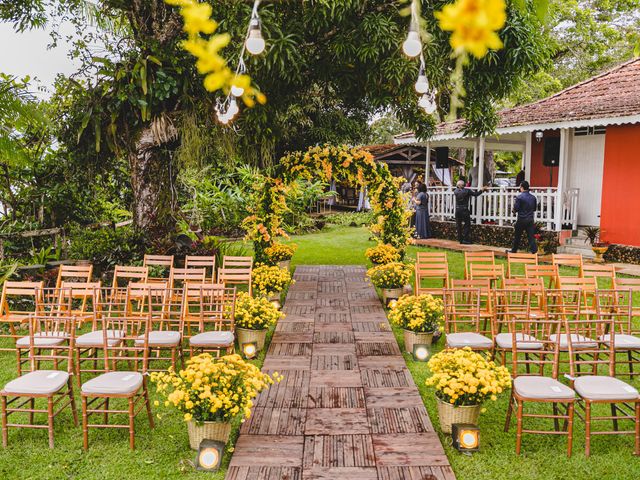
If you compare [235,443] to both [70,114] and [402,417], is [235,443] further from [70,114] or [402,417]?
[70,114]

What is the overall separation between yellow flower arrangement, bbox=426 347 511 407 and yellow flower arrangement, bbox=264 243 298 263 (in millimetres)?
6056

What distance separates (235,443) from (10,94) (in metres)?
6.04

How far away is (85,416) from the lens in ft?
15.1

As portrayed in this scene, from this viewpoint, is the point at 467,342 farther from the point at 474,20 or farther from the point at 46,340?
the point at 474,20

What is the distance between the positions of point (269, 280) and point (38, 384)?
4.82 m

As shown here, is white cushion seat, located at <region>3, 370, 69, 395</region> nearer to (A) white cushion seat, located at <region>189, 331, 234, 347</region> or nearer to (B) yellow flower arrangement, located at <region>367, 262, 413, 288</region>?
(A) white cushion seat, located at <region>189, 331, 234, 347</region>

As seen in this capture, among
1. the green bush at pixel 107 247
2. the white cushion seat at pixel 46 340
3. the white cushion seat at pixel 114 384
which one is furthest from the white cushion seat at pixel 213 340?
the green bush at pixel 107 247

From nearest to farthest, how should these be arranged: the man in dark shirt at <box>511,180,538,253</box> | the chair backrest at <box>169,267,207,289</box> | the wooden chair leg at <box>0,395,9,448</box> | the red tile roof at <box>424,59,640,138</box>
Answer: the wooden chair leg at <box>0,395,9,448</box>, the chair backrest at <box>169,267,207,289</box>, the man in dark shirt at <box>511,180,538,253</box>, the red tile roof at <box>424,59,640,138</box>

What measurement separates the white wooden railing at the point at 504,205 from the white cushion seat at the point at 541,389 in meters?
10.3

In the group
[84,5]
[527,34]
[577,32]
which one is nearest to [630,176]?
[527,34]

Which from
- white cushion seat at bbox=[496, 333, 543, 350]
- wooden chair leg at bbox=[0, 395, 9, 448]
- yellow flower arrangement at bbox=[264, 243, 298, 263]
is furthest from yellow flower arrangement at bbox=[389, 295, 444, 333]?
wooden chair leg at bbox=[0, 395, 9, 448]

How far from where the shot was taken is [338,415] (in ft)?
17.1

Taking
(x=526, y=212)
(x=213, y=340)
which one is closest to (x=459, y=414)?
(x=213, y=340)

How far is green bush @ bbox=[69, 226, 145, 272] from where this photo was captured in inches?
412
